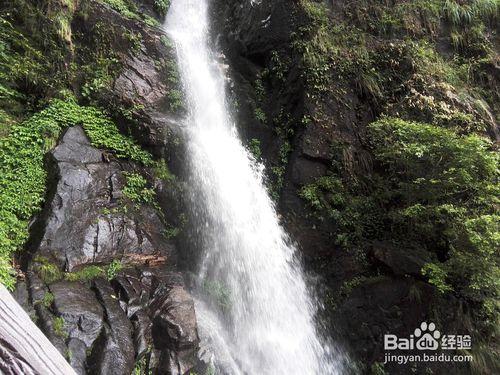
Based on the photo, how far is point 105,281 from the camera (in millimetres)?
5551

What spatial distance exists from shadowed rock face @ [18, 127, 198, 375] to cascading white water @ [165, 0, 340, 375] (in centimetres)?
80

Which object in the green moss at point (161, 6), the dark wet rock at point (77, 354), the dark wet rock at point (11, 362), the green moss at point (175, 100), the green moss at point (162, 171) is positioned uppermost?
the green moss at point (161, 6)

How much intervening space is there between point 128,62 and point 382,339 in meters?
8.76

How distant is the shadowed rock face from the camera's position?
465 centimetres

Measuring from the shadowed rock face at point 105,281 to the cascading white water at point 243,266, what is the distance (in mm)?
799

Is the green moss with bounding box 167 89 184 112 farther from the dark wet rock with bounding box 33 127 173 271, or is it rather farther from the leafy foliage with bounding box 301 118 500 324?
the leafy foliage with bounding box 301 118 500 324

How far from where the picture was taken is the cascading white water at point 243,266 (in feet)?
20.4

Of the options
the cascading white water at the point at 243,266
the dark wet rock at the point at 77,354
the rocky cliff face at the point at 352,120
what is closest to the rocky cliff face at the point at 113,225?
the dark wet rock at the point at 77,354

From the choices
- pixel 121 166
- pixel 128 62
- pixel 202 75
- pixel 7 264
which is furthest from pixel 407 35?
pixel 7 264

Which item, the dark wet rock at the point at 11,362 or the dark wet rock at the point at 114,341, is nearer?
the dark wet rock at the point at 11,362

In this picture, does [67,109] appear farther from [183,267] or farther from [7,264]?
[183,267]

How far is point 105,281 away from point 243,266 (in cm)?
269

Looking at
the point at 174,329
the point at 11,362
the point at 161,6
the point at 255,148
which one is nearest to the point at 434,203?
the point at 255,148

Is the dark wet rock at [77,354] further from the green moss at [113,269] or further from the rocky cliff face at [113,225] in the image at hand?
the green moss at [113,269]
